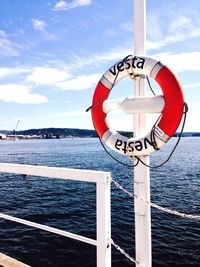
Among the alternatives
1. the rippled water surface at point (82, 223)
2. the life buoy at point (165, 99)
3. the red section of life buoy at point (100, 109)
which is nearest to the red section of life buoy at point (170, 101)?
the life buoy at point (165, 99)

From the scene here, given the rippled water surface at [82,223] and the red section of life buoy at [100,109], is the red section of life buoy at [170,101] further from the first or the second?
the rippled water surface at [82,223]

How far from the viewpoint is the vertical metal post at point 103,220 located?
1.74m

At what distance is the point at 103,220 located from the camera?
69.7 inches

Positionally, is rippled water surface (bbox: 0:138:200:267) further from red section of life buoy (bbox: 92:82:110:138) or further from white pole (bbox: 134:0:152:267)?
red section of life buoy (bbox: 92:82:110:138)

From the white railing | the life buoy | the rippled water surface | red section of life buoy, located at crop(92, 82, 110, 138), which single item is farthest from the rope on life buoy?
the rippled water surface

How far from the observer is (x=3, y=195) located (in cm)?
1410

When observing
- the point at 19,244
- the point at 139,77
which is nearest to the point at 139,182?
the point at 139,77

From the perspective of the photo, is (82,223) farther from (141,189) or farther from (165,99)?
(165,99)

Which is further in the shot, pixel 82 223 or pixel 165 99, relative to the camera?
pixel 82 223

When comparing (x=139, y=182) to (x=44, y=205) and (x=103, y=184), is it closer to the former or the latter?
(x=103, y=184)

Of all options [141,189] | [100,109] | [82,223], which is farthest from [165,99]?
[82,223]

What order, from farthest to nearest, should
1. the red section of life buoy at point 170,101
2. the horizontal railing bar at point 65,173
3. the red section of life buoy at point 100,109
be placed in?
the red section of life buoy at point 100,109 < the red section of life buoy at point 170,101 < the horizontal railing bar at point 65,173

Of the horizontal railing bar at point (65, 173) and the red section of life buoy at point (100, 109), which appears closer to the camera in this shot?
the horizontal railing bar at point (65, 173)

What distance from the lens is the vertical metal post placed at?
1744 millimetres
